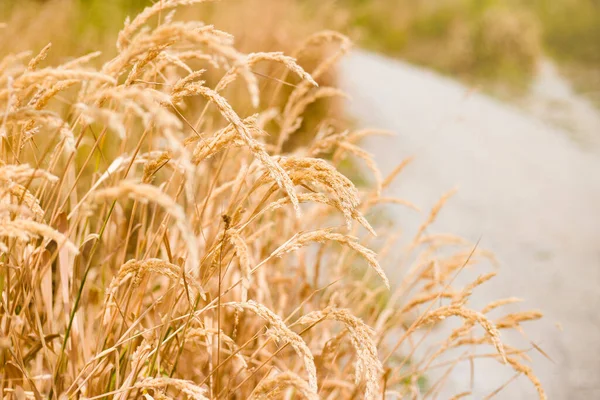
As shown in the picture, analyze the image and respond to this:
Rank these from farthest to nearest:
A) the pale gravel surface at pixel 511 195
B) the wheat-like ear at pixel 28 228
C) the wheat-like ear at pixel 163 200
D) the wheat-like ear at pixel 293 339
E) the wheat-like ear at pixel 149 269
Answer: the pale gravel surface at pixel 511 195 → the wheat-like ear at pixel 149 269 → the wheat-like ear at pixel 293 339 → the wheat-like ear at pixel 28 228 → the wheat-like ear at pixel 163 200

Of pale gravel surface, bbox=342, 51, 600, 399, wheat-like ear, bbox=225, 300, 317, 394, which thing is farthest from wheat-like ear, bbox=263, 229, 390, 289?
pale gravel surface, bbox=342, 51, 600, 399

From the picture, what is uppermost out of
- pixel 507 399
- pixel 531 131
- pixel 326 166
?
pixel 326 166

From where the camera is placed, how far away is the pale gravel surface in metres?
2.87

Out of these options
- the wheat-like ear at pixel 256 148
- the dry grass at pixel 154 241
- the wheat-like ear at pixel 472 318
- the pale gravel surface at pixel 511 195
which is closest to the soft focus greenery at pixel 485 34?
the pale gravel surface at pixel 511 195

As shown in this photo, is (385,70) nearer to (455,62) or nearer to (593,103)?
(593,103)

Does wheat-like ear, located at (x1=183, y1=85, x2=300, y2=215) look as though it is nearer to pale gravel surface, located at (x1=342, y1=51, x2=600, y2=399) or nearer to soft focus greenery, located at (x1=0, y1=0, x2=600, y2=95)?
pale gravel surface, located at (x1=342, y1=51, x2=600, y2=399)

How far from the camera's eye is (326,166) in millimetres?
869

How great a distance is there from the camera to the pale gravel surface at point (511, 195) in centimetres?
287

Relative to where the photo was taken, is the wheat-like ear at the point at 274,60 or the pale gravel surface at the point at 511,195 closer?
the wheat-like ear at the point at 274,60

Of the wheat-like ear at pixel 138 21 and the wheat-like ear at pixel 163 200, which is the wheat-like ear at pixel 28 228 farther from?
the wheat-like ear at pixel 138 21

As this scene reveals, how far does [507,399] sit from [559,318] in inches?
41.5

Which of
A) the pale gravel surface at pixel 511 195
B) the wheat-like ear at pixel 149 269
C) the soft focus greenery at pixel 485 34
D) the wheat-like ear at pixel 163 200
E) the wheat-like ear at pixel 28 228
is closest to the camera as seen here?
the wheat-like ear at pixel 163 200

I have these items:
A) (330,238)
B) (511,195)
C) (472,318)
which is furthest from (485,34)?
(330,238)

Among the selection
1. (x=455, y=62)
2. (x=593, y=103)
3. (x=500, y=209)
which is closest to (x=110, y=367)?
(x=500, y=209)
